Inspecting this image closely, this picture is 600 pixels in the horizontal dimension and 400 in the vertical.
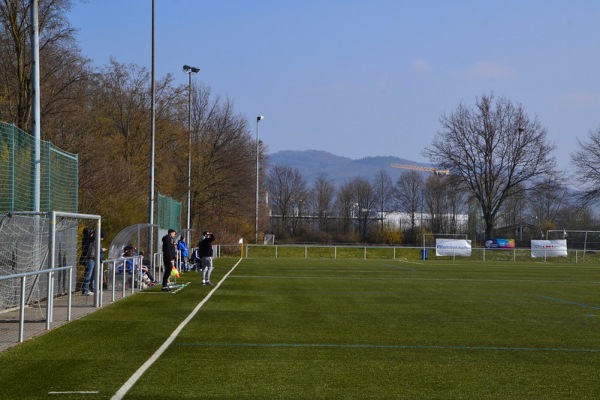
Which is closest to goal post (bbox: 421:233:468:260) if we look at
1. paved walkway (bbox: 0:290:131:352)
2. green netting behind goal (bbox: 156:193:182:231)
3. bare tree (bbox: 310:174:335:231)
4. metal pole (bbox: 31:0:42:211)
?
green netting behind goal (bbox: 156:193:182:231)

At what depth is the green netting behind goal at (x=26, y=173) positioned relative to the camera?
1770cm

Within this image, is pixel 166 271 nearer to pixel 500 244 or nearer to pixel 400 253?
pixel 400 253

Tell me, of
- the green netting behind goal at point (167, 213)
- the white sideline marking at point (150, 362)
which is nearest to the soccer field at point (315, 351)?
the white sideline marking at point (150, 362)

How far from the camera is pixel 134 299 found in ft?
72.3

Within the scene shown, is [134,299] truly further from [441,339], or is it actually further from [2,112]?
[2,112]

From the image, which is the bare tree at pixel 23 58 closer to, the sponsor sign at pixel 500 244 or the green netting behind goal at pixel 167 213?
the green netting behind goal at pixel 167 213

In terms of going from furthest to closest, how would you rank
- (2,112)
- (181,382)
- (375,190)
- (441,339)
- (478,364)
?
1. (375,190)
2. (2,112)
3. (441,339)
4. (478,364)
5. (181,382)

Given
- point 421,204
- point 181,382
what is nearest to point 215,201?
point 181,382

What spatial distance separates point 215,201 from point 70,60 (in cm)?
2805

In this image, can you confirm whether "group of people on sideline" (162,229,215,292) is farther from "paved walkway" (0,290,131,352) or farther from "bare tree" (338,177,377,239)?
"bare tree" (338,177,377,239)

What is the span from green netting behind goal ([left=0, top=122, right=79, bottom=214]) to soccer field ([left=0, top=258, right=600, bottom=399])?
2955mm

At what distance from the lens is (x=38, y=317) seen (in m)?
16.6

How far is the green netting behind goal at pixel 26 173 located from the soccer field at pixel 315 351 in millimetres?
2955

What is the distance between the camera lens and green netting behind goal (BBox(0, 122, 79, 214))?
17.7 meters
